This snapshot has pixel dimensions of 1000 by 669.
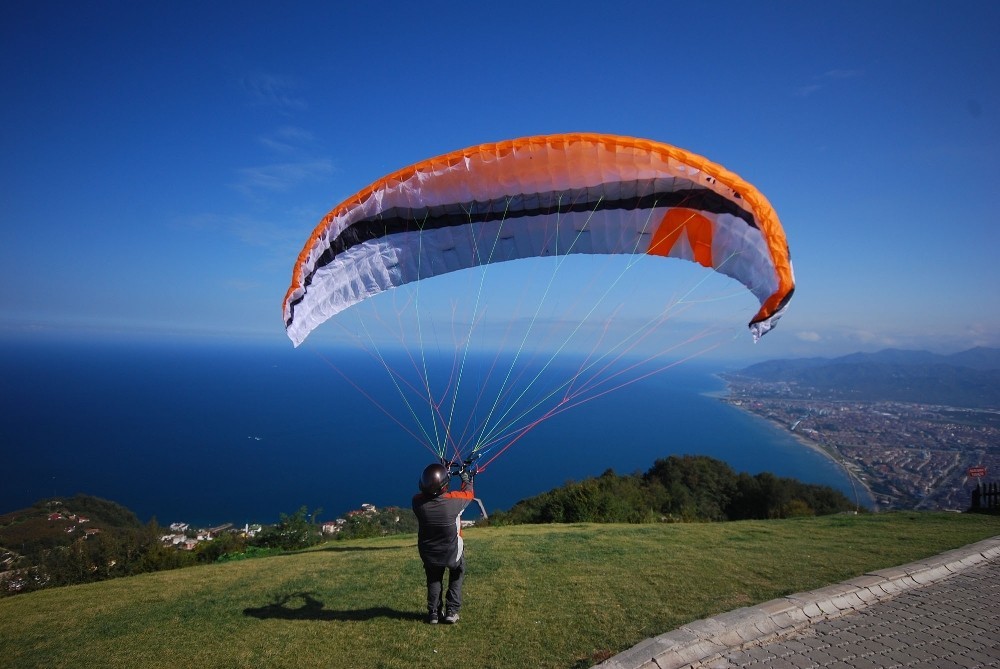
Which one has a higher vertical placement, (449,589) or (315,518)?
(449,589)

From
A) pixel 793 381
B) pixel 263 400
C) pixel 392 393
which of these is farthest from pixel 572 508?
pixel 793 381

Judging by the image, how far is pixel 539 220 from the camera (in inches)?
252

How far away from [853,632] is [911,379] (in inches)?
3588

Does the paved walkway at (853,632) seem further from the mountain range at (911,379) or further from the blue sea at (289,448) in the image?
the mountain range at (911,379)

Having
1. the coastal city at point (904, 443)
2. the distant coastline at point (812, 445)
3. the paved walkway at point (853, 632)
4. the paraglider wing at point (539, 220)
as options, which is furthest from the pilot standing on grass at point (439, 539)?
the distant coastline at point (812, 445)

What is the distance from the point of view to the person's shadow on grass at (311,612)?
403cm

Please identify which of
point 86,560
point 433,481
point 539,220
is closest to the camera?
point 433,481

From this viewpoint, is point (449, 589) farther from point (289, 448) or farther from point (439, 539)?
point (289, 448)

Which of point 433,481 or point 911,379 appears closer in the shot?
point 433,481

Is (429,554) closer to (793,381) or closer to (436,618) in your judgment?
(436,618)

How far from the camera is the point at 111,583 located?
5.91 meters

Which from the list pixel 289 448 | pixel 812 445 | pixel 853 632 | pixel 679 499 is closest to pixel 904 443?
pixel 812 445

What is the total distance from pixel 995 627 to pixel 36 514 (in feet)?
120

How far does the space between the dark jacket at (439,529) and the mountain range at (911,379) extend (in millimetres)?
72508
